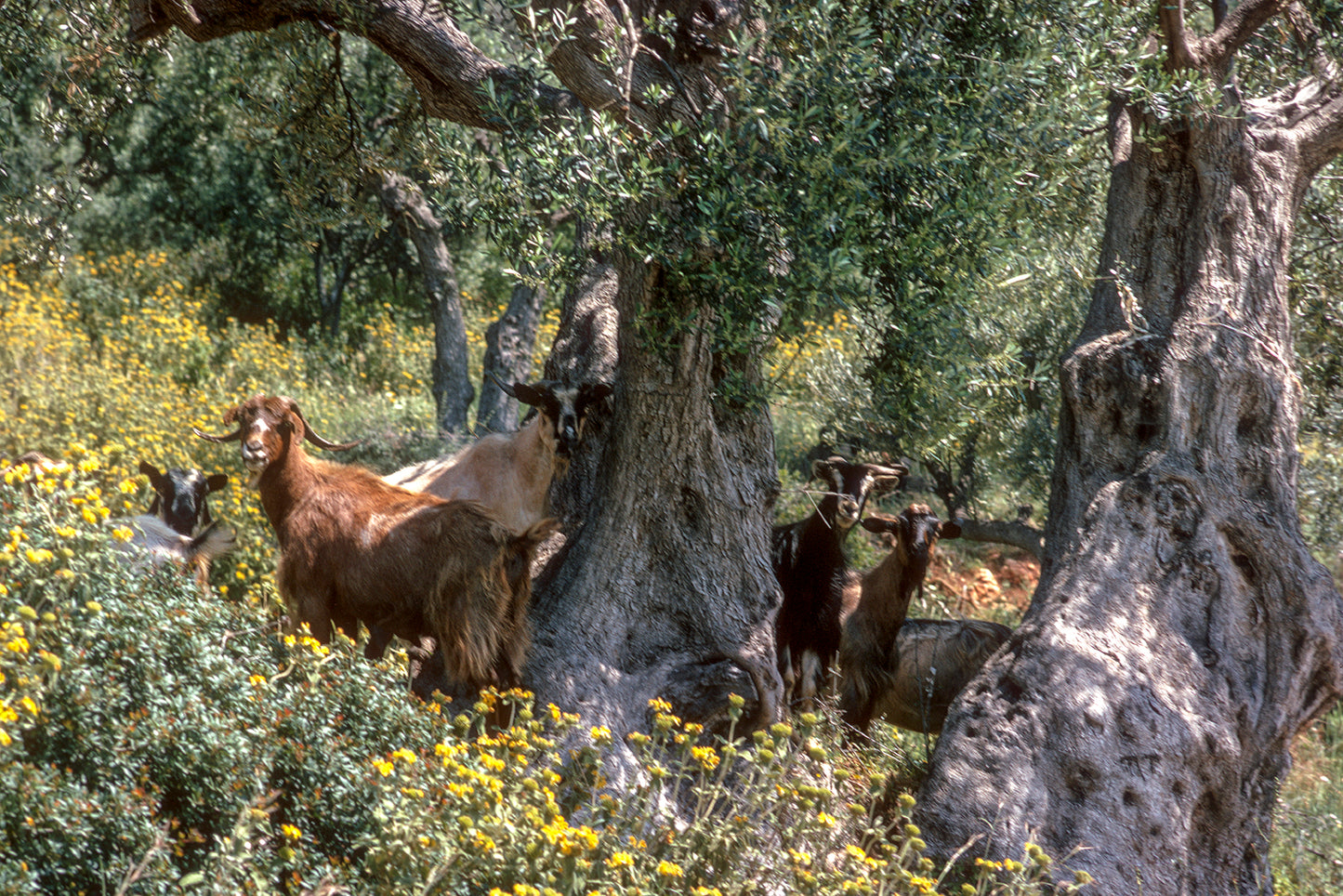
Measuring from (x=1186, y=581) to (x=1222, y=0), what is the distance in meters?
3.71

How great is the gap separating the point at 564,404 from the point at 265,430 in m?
1.81

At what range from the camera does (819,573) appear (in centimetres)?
753

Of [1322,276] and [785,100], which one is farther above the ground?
[1322,276]

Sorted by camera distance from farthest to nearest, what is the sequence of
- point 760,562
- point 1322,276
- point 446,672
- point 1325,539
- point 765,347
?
point 1325,539
point 1322,276
point 760,562
point 446,672
point 765,347

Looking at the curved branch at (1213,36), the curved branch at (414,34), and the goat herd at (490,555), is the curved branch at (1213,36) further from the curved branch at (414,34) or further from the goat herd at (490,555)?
the curved branch at (414,34)

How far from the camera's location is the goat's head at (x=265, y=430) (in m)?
6.19

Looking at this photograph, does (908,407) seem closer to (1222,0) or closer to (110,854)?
(1222,0)

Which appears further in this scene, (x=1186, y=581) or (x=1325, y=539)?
(x=1325, y=539)

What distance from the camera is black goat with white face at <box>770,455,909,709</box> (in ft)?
24.0

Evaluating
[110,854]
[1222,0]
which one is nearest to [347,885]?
[110,854]

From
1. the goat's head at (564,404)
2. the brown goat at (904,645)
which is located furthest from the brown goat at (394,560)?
the brown goat at (904,645)

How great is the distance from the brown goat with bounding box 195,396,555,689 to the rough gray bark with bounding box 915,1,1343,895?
240 cm

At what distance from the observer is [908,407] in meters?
5.97

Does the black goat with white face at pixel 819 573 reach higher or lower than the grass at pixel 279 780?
higher
